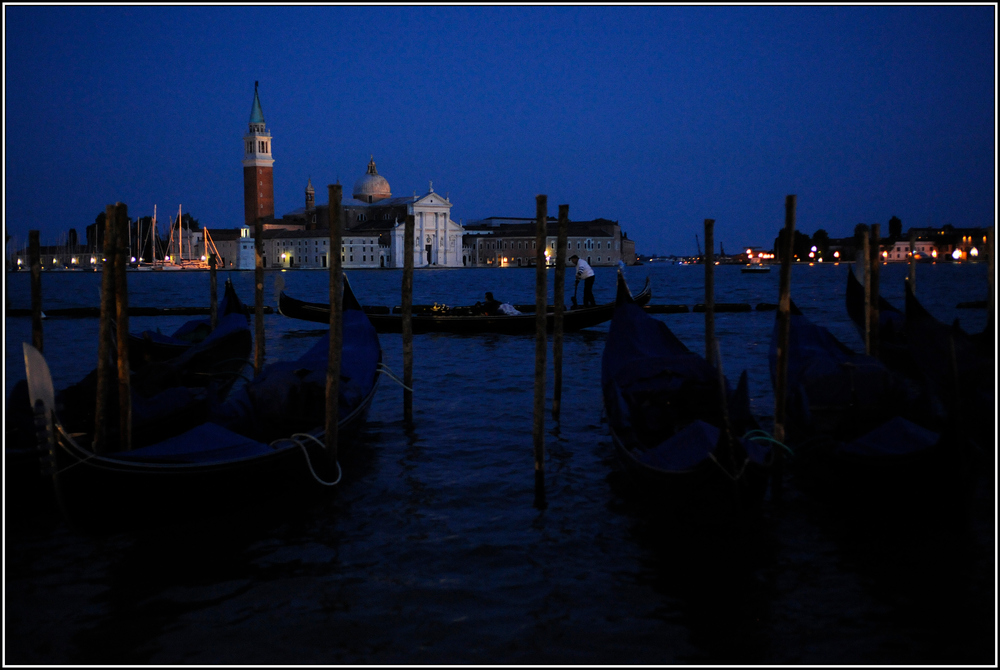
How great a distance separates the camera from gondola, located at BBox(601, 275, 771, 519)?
3.21 m

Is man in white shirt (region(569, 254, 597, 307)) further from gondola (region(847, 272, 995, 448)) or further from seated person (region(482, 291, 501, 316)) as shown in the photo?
gondola (region(847, 272, 995, 448))

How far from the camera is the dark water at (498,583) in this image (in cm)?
270

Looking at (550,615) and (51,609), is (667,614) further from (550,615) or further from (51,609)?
(51,609)

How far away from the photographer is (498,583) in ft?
10.4

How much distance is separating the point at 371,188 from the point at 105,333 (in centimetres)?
6057

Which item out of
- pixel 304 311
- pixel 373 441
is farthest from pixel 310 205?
pixel 373 441

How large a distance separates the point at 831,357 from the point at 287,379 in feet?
9.70

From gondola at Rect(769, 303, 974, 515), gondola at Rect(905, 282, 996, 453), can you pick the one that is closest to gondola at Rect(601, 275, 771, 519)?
gondola at Rect(769, 303, 974, 515)

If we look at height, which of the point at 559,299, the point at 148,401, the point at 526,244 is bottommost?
the point at 148,401

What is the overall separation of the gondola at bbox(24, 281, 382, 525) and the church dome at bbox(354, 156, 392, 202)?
59477mm

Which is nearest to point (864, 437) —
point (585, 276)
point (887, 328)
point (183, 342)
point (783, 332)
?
point (783, 332)

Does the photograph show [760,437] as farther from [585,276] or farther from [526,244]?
[526,244]

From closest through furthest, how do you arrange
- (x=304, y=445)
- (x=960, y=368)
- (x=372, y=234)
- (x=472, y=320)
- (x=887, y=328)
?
(x=304, y=445) → (x=960, y=368) → (x=887, y=328) → (x=472, y=320) → (x=372, y=234)

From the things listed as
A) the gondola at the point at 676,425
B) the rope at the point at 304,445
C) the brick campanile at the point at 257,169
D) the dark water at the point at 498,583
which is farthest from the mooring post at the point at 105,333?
the brick campanile at the point at 257,169
